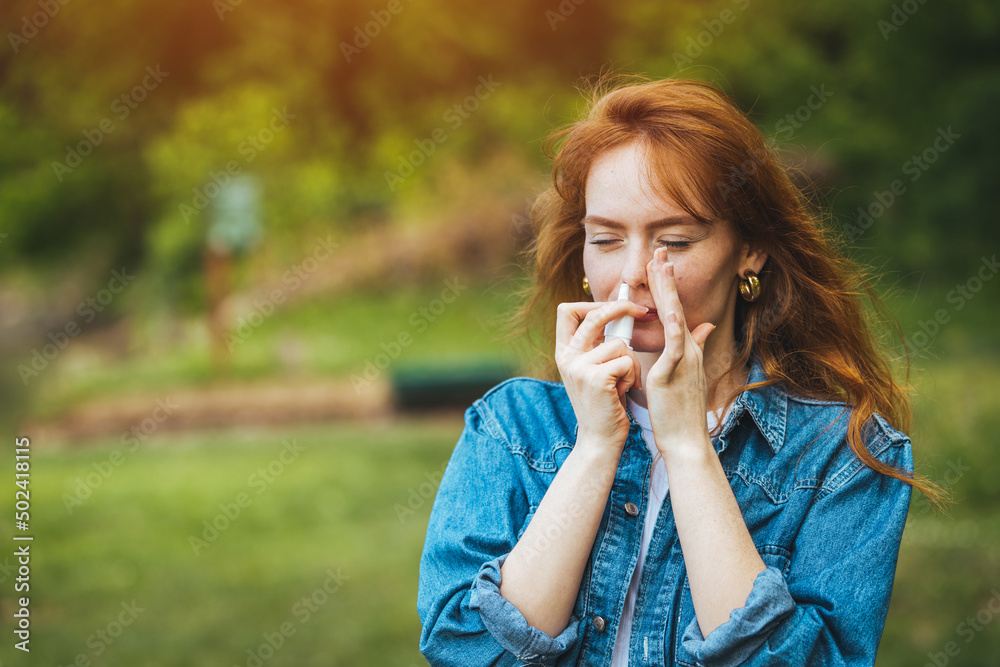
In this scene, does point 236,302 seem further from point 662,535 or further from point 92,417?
point 662,535

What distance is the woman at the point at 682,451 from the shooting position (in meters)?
1.59

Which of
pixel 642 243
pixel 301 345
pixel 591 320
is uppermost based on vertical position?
pixel 642 243

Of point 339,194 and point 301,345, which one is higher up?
point 339,194

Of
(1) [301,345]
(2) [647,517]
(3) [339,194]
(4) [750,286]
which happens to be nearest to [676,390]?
(2) [647,517]

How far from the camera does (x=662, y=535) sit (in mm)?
1734

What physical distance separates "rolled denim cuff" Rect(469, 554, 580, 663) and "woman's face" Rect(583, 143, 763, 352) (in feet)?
1.86

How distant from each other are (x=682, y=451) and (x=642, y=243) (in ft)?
1.38

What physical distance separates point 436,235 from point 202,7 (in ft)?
11.8

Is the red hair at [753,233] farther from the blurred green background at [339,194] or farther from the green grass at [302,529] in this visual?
the blurred green background at [339,194]

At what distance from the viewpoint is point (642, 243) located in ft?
5.73

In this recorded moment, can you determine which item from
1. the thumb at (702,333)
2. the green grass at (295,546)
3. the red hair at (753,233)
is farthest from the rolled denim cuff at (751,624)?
the green grass at (295,546)

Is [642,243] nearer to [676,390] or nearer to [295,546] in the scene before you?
[676,390]

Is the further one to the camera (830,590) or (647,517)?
(647,517)

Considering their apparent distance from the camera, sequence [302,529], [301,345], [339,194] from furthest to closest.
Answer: [339,194], [301,345], [302,529]
